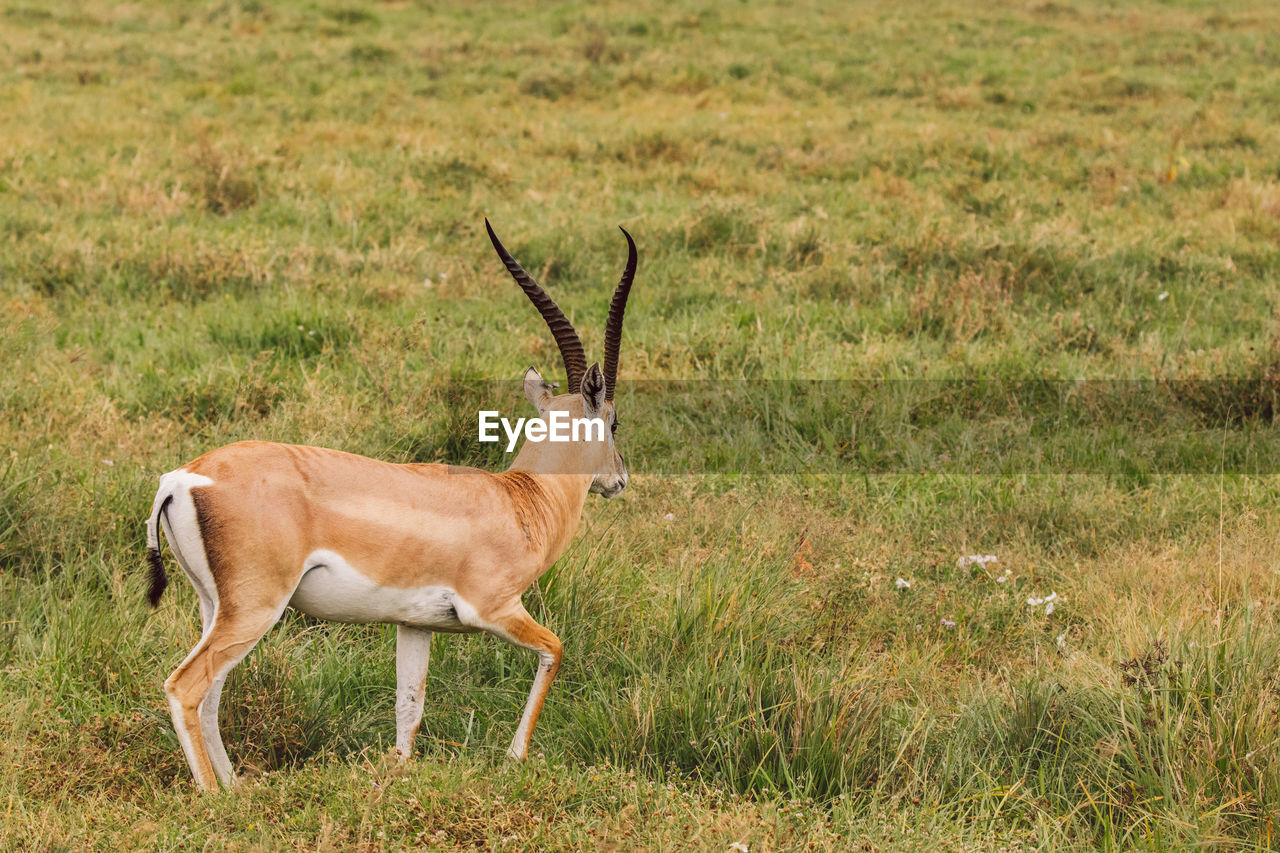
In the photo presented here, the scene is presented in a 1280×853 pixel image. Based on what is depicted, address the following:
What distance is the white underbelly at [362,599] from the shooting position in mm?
3031

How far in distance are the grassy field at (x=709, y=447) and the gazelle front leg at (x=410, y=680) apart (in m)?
0.18

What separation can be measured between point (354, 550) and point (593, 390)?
0.84 meters

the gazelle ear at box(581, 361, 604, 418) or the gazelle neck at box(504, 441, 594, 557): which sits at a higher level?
the gazelle ear at box(581, 361, 604, 418)

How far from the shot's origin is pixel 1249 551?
184 inches

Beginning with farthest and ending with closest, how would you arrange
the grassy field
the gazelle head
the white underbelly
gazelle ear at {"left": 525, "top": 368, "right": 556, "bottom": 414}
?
gazelle ear at {"left": 525, "top": 368, "right": 556, "bottom": 414} < the gazelle head < the grassy field < the white underbelly

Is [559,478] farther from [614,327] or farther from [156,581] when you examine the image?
[156,581]

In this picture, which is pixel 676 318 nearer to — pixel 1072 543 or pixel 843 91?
pixel 1072 543

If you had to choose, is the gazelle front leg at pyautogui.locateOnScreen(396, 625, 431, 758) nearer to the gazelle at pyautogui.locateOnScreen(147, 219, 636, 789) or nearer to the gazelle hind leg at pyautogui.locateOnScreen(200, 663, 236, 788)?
the gazelle at pyautogui.locateOnScreen(147, 219, 636, 789)

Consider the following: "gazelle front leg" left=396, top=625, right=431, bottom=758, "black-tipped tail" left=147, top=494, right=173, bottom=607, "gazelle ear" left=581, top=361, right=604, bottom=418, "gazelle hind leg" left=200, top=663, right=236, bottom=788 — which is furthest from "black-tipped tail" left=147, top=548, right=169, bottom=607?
"gazelle ear" left=581, top=361, right=604, bottom=418

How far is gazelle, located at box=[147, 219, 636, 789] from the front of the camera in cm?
292

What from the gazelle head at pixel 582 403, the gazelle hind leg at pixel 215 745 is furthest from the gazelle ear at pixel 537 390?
the gazelle hind leg at pixel 215 745

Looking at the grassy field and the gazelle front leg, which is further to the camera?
the gazelle front leg

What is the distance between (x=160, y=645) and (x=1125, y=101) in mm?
14984

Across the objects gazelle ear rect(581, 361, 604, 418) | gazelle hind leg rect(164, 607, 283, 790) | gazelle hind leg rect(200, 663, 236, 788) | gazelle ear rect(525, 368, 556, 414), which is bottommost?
gazelle hind leg rect(200, 663, 236, 788)
